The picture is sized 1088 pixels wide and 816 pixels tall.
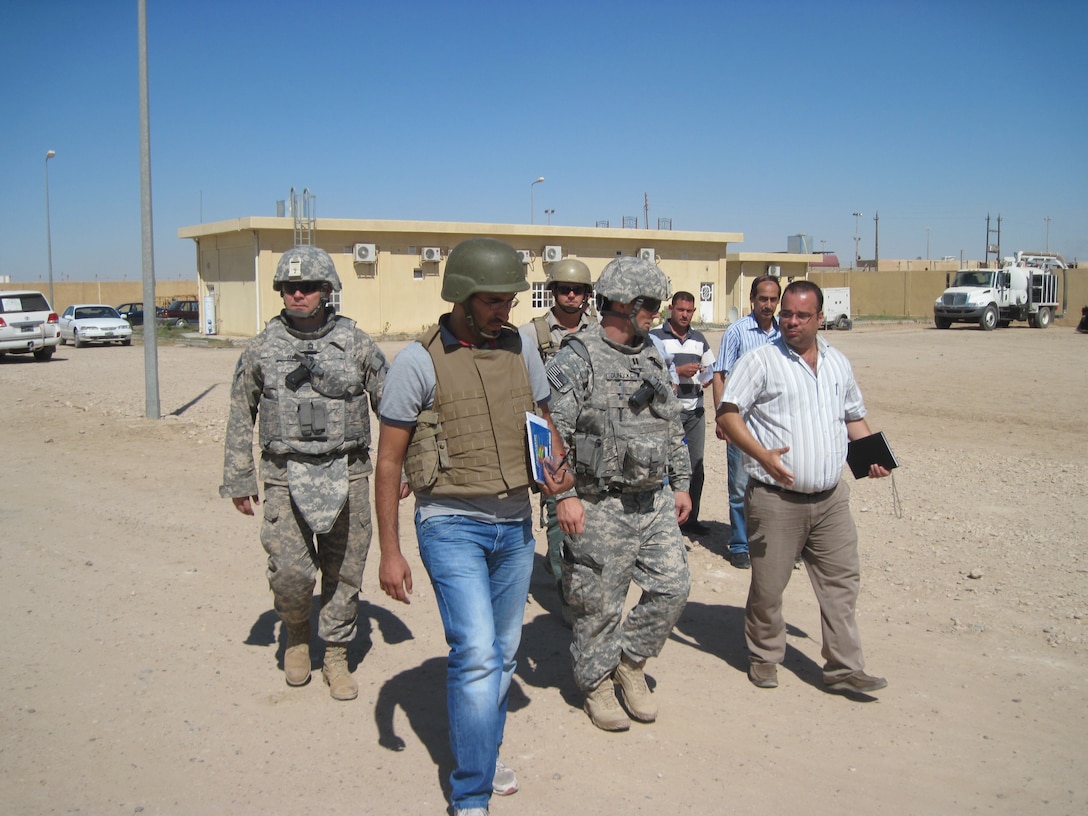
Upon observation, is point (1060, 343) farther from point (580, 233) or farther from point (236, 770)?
point (236, 770)

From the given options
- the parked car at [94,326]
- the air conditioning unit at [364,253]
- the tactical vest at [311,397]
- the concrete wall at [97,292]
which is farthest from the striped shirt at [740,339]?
the concrete wall at [97,292]

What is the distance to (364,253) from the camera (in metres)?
34.1

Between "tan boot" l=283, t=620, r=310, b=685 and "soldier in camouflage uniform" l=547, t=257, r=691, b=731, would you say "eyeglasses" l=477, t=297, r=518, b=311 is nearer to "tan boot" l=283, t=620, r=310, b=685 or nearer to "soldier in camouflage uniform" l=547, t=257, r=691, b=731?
"soldier in camouflage uniform" l=547, t=257, r=691, b=731

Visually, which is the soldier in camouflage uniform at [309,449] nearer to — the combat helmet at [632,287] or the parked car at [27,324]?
the combat helmet at [632,287]

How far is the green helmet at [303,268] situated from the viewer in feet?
13.8

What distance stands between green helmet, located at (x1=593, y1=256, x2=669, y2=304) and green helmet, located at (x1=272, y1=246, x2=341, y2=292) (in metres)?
1.28

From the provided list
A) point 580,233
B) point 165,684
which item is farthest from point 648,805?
point 580,233

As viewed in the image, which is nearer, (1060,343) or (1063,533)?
(1063,533)

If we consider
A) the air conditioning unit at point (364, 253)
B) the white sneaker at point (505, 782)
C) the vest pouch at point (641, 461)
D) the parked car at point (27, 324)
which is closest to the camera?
the white sneaker at point (505, 782)

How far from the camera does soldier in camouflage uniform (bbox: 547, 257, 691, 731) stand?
395 cm

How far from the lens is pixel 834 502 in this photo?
438cm

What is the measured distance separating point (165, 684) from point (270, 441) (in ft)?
4.33

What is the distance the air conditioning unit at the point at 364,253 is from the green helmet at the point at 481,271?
31.8 metres

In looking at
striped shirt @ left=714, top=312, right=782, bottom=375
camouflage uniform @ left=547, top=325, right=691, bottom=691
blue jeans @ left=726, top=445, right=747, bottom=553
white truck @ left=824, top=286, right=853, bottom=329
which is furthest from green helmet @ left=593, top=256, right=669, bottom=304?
white truck @ left=824, top=286, right=853, bottom=329
